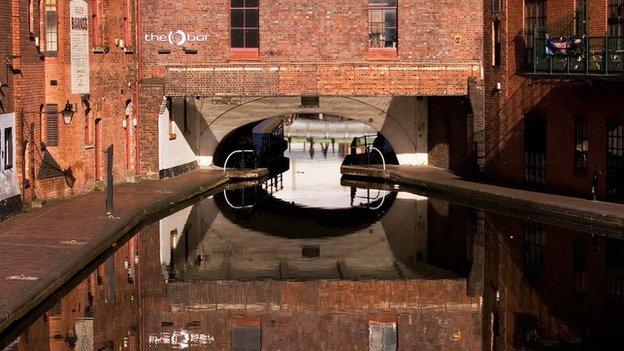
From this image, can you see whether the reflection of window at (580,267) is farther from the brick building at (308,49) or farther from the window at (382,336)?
the brick building at (308,49)

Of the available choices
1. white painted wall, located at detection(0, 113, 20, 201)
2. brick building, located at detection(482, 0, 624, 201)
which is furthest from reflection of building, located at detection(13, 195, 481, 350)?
brick building, located at detection(482, 0, 624, 201)

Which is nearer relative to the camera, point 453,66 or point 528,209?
point 528,209

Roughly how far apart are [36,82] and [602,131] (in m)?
13.3

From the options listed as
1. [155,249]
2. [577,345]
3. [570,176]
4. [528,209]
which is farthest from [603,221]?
[577,345]

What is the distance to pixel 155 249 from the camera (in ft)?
95.6

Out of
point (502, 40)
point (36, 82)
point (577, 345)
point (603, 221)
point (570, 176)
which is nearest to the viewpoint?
point (577, 345)

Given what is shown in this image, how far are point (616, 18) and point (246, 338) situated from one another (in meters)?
17.3

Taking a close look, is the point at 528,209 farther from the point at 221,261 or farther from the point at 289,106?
the point at 289,106

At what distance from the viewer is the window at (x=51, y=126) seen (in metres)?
34.8

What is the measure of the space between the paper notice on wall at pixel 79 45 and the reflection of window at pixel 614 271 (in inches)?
554

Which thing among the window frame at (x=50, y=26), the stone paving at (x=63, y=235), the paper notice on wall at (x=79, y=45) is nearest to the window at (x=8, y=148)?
the stone paving at (x=63, y=235)

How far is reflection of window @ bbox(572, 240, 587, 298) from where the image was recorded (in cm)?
2384

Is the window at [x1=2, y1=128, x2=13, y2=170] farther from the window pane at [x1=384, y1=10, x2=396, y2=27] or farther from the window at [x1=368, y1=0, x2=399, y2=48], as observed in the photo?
the window pane at [x1=384, y1=10, x2=396, y2=27]

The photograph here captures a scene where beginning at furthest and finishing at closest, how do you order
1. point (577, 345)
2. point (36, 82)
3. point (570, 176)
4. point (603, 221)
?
point (570, 176) → point (36, 82) → point (603, 221) → point (577, 345)
